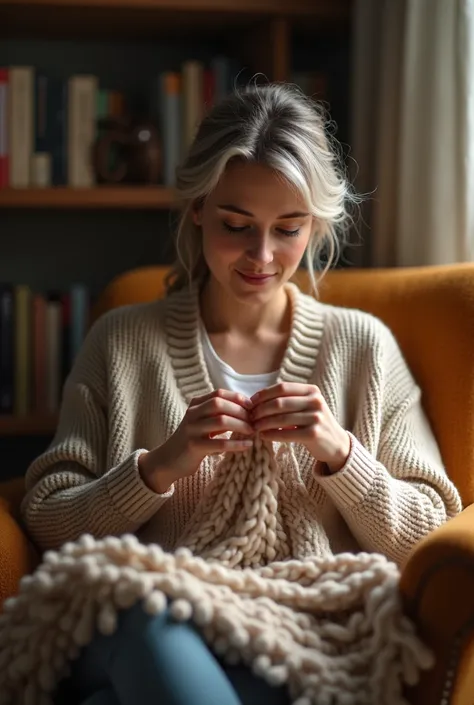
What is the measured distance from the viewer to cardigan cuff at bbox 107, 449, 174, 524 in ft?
4.73

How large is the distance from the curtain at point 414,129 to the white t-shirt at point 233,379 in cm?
54

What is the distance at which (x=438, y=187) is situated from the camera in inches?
77.4

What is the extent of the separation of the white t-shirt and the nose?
8.3 inches

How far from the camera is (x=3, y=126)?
7.24 ft

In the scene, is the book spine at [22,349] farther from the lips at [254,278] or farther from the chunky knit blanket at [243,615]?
the chunky knit blanket at [243,615]

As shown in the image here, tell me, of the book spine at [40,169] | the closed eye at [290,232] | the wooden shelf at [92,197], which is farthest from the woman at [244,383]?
the book spine at [40,169]

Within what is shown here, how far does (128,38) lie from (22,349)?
2.57ft

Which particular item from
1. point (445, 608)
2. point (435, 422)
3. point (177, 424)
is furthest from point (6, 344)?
point (445, 608)

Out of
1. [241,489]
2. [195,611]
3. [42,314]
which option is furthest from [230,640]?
[42,314]

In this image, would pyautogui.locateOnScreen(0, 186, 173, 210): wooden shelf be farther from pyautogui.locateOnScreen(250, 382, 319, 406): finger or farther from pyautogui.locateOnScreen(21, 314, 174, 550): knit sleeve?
pyautogui.locateOnScreen(250, 382, 319, 406): finger

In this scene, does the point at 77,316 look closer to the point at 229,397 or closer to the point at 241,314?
the point at 241,314

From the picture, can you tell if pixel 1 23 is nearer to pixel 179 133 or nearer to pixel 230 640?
pixel 179 133

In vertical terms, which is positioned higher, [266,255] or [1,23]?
[1,23]

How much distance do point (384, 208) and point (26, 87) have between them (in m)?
0.82
